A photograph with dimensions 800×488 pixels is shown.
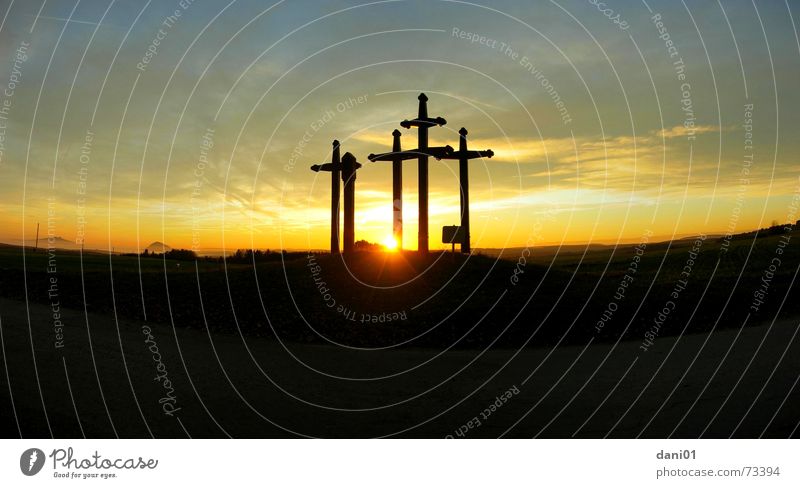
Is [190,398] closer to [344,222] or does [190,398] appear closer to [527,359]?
[527,359]

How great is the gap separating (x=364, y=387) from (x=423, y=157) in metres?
11.3

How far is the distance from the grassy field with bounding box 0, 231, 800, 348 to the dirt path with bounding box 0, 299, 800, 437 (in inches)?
51.9

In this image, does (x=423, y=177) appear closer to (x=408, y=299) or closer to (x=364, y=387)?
(x=408, y=299)

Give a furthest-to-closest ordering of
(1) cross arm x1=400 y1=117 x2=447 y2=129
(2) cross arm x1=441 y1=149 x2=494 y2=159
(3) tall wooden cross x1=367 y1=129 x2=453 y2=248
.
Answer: (2) cross arm x1=441 y1=149 x2=494 y2=159 → (3) tall wooden cross x1=367 y1=129 x2=453 y2=248 → (1) cross arm x1=400 y1=117 x2=447 y2=129

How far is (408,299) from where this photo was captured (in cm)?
1986

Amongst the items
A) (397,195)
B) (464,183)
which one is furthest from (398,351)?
(464,183)

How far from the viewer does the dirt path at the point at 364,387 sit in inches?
381

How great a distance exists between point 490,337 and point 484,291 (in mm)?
3244

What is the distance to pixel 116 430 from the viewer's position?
915 centimetres

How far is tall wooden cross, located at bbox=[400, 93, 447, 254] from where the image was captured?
22.1m

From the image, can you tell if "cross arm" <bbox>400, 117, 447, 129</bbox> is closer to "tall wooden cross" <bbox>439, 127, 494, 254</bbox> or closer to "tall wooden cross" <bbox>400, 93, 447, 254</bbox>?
"tall wooden cross" <bbox>400, 93, 447, 254</bbox>

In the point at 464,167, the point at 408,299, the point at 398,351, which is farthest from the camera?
the point at 464,167
